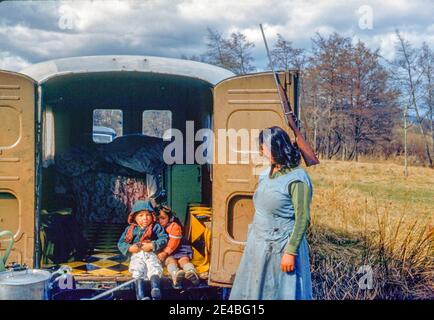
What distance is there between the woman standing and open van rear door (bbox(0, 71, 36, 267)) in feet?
7.01

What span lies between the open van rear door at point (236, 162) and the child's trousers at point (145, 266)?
1.75ft

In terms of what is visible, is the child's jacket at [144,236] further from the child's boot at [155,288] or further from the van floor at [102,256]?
the child's boot at [155,288]

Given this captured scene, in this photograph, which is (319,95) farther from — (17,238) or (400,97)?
(17,238)

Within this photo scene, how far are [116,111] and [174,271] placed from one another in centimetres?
437

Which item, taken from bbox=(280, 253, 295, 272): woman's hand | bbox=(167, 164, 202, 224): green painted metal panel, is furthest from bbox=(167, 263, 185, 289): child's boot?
bbox=(167, 164, 202, 224): green painted metal panel

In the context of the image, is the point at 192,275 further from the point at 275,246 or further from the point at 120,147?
the point at 120,147

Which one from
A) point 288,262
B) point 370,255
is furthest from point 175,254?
point 370,255

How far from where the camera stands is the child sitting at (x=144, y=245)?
483 cm

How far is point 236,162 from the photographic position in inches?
187

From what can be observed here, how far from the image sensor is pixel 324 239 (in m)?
7.14

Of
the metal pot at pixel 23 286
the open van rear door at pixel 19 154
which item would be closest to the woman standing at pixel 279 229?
the metal pot at pixel 23 286

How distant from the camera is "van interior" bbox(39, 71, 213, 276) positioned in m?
5.93

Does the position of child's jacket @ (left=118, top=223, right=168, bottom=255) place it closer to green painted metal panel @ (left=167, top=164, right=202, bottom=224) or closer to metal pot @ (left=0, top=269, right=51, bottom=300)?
metal pot @ (left=0, top=269, right=51, bottom=300)
